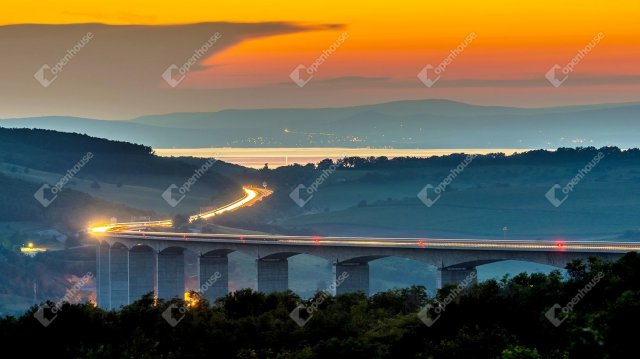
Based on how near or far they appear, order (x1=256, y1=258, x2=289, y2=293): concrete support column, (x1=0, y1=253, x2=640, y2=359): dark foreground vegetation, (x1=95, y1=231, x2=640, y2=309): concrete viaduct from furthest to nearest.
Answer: (x1=256, y1=258, x2=289, y2=293): concrete support column, (x1=95, y1=231, x2=640, y2=309): concrete viaduct, (x1=0, y1=253, x2=640, y2=359): dark foreground vegetation

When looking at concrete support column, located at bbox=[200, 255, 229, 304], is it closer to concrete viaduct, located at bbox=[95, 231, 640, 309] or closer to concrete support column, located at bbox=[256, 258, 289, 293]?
concrete viaduct, located at bbox=[95, 231, 640, 309]

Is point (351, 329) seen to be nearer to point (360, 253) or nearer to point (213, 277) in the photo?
point (360, 253)

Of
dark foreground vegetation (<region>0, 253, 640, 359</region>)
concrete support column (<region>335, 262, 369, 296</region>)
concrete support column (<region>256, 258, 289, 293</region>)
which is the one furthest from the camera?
concrete support column (<region>256, 258, 289, 293</region>)

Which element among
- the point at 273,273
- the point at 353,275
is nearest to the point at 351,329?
the point at 353,275

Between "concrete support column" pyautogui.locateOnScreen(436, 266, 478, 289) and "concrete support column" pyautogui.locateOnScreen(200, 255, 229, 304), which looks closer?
"concrete support column" pyautogui.locateOnScreen(436, 266, 478, 289)

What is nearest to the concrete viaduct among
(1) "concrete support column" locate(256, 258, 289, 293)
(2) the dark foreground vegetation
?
(1) "concrete support column" locate(256, 258, 289, 293)

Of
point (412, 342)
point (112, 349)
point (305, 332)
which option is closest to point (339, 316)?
point (305, 332)

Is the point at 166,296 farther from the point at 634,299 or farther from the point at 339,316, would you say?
the point at 634,299
